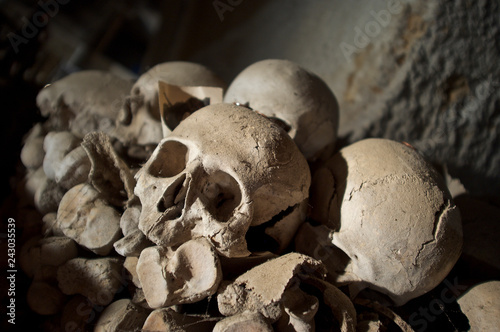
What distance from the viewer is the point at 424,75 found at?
190cm

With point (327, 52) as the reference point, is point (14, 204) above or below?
below

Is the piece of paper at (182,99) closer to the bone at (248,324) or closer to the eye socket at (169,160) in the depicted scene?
the eye socket at (169,160)

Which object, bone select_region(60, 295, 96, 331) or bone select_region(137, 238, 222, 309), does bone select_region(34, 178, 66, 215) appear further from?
bone select_region(137, 238, 222, 309)

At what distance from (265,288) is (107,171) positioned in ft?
2.35

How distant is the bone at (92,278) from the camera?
1.09 m

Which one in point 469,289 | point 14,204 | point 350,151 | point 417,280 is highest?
point 350,151

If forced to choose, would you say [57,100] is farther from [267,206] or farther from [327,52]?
[327,52]

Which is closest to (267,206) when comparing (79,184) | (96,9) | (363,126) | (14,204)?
(79,184)

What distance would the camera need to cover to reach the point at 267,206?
1.04m

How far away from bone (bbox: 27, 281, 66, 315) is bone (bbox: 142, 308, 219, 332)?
0.40 meters

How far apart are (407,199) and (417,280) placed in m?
0.24

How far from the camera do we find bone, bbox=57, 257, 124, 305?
1.09 metres

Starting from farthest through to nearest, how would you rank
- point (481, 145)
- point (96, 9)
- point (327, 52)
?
point (96, 9)
point (327, 52)
point (481, 145)

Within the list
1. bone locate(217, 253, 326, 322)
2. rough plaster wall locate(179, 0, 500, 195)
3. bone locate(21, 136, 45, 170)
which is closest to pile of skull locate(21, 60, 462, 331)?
bone locate(217, 253, 326, 322)
